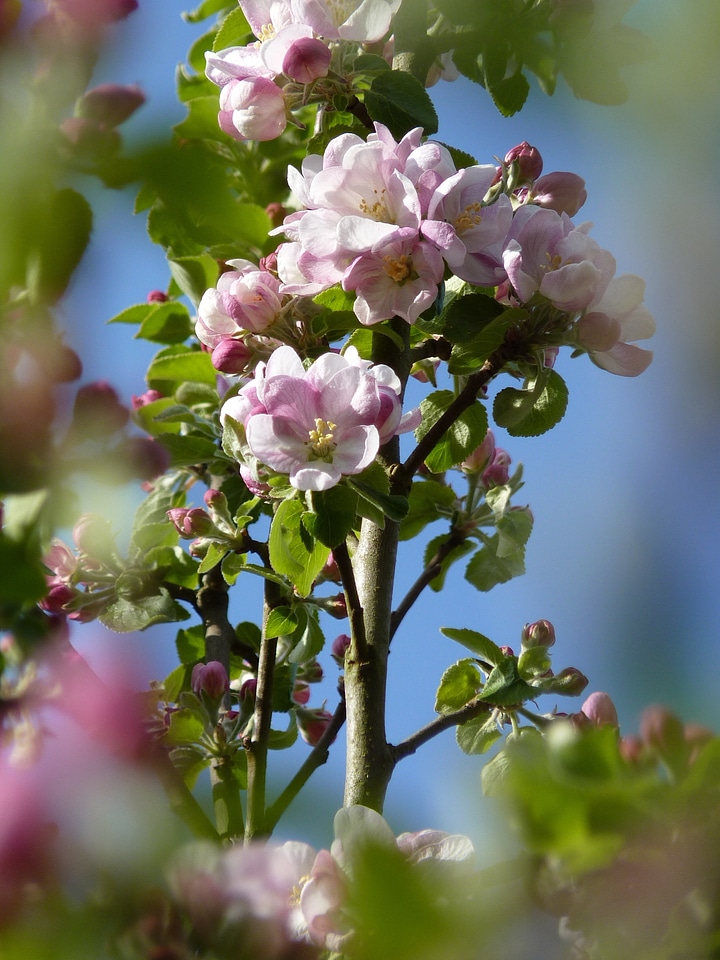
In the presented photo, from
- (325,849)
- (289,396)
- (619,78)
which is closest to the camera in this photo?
(325,849)

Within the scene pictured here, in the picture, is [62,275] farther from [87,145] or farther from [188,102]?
[188,102]

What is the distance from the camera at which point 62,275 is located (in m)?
0.52

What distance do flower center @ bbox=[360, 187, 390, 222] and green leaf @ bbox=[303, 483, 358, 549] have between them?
0.34m

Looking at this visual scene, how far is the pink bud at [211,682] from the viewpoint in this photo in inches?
56.1

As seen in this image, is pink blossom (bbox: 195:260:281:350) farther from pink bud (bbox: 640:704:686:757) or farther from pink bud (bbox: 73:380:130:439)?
pink bud (bbox: 640:704:686:757)

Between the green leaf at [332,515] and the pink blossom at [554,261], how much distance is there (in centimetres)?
34

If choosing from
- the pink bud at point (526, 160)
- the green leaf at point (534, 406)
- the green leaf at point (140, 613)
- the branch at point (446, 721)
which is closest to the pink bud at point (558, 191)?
the pink bud at point (526, 160)

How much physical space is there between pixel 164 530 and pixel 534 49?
2.94 ft

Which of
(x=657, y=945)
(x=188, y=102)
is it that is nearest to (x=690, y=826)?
(x=657, y=945)

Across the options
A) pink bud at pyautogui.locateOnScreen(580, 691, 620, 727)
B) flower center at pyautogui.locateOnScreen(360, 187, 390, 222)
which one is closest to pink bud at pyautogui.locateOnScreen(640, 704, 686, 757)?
pink bud at pyautogui.locateOnScreen(580, 691, 620, 727)

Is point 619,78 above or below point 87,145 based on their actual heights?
above

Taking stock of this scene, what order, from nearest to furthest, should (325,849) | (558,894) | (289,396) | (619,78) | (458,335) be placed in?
(558,894) → (325,849) → (289,396) → (458,335) → (619,78)

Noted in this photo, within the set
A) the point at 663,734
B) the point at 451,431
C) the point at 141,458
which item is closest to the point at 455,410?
the point at 451,431

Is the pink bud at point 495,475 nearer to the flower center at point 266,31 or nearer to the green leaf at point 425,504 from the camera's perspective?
Answer: the green leaf at point 425,504
